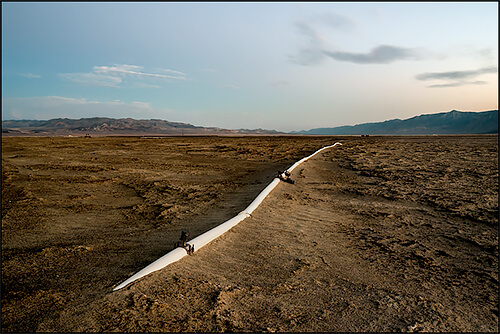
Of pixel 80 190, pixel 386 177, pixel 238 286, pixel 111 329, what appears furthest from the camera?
pixel 386 177

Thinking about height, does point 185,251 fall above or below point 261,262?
above

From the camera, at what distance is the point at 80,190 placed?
7.98m

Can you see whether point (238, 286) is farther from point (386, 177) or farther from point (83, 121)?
point (83, 121)

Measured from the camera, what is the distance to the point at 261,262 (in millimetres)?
3520

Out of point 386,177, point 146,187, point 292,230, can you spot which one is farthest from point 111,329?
point 386,177

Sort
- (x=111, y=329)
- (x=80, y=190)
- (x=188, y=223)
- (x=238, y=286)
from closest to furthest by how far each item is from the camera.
Result: (x=111, y=329) → (x=238, y=286) → (x=188, y=223) → (x=80, y=190)

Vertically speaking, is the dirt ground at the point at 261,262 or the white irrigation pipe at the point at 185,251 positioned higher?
the white irrigation pipe at the point at 185,251

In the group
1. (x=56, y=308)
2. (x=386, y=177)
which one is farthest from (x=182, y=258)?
(x=386, y=177)

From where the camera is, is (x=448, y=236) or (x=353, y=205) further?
(x=353, y=205)

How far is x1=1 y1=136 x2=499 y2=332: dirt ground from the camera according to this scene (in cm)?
246

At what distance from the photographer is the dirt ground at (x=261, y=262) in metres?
2.46

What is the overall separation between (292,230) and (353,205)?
2.07 meters

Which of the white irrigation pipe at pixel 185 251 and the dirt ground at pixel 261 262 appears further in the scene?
the white irrigation pipe at pixel 185 251

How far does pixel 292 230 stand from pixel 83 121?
215382mm
